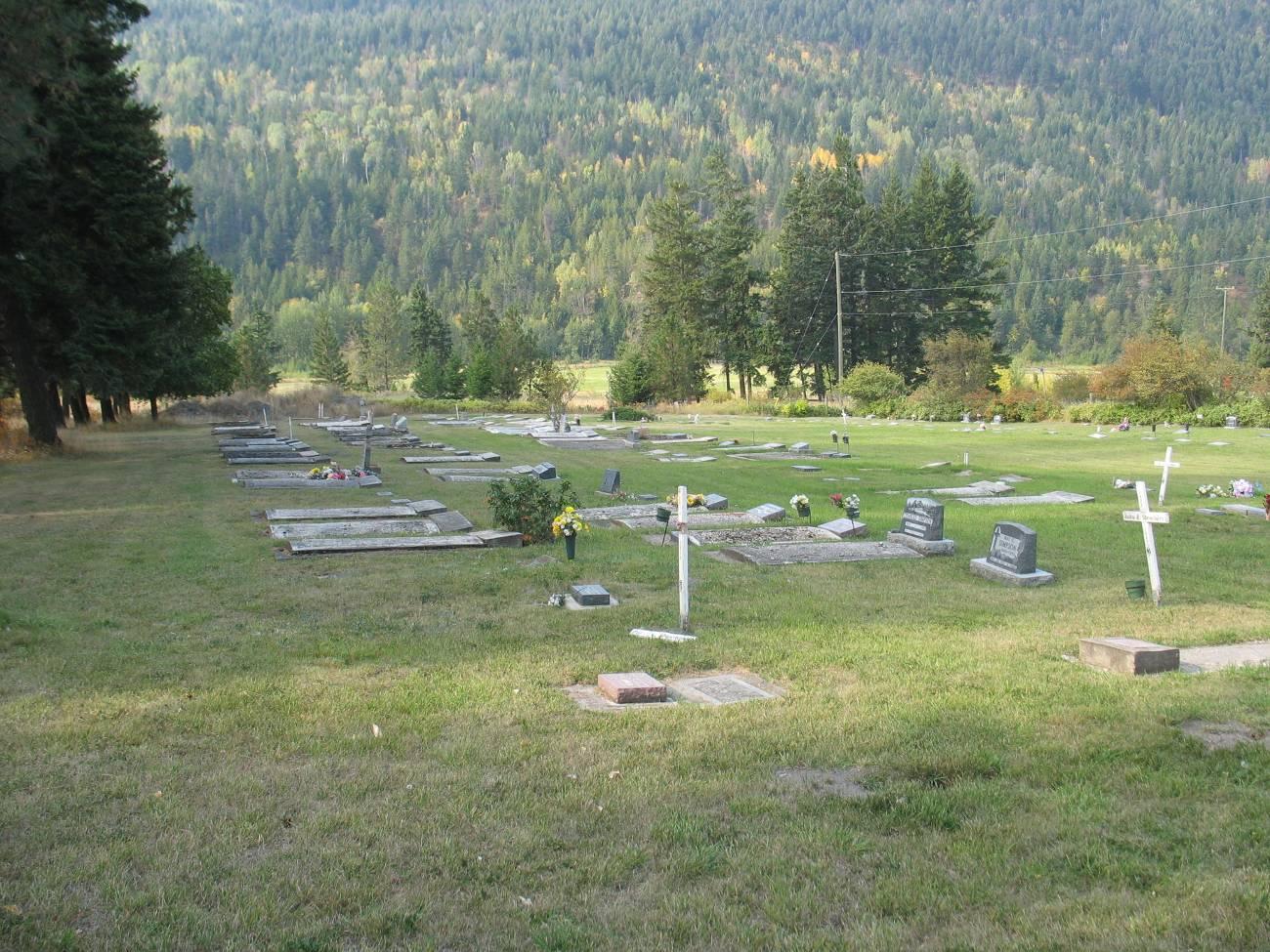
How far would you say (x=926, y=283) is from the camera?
212 ft

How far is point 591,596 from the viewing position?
9.14 metres

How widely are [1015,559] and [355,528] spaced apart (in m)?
8.74

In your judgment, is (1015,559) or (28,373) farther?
(28,373)

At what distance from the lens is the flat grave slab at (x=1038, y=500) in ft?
55.1

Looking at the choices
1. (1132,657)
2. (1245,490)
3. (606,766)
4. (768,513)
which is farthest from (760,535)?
(1245,490)

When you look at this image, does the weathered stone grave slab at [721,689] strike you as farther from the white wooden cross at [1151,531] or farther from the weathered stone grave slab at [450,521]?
the weathered stone grave slab at [450,521]

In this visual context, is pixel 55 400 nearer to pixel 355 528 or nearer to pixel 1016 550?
pixel 355 528

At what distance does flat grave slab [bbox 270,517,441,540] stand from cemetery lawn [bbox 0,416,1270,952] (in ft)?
8.31

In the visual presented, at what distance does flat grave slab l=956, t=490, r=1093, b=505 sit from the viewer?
16.8m

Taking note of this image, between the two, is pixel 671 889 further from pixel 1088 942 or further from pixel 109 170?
pixel 109 170

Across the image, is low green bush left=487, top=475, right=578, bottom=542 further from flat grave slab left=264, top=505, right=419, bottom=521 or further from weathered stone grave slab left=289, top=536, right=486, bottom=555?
flat grave slab left=264, top=505, right=419, bottom=521

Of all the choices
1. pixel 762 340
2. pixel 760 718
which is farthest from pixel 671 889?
pixel 762 340

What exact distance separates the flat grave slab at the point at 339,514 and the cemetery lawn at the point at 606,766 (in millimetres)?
3906

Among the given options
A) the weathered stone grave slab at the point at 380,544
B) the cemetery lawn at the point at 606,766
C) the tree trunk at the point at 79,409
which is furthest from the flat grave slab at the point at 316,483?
the tree trunk at the point at 79,409
